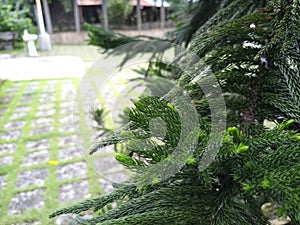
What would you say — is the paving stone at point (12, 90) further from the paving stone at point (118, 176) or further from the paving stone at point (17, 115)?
the paving stone at point (118, 176)

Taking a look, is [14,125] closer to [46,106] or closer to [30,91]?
[46,106]

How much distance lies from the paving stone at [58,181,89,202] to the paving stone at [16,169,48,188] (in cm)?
21

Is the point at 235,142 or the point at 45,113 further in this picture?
the point at 45,113

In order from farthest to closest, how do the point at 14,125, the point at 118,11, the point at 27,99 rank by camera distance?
the point at 118,11 → the point at 27,99 → the point at 14,125

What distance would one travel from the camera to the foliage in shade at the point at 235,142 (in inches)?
11.3

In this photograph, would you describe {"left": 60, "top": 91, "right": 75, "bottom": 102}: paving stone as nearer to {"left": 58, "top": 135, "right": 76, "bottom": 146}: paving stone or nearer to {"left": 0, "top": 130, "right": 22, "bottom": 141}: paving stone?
{"left": 0, "top": 130, "right": 22, "bottom": 141}: paving stone

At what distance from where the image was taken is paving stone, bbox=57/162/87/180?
246 cm

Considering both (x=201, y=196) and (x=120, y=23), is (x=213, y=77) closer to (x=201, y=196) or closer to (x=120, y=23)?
(x=201, y=196)

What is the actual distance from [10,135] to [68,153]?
2.71 ft

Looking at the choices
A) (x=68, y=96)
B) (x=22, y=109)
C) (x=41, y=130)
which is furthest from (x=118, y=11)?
(x=41, y=130)

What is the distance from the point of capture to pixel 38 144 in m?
3.03

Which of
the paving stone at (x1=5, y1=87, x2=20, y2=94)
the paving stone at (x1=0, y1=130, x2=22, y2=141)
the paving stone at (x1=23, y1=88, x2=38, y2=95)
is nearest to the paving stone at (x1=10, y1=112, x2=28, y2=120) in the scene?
the paving stone at (x1=0, y1=130, x2=22, y2=141)

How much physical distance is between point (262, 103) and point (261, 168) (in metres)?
0.19

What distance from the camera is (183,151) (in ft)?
0.94
